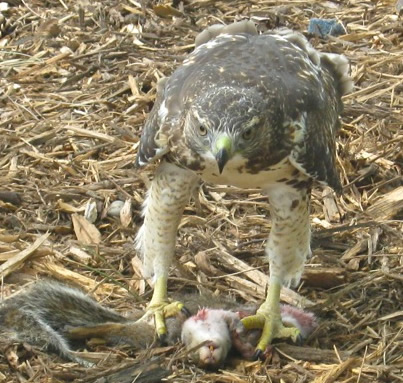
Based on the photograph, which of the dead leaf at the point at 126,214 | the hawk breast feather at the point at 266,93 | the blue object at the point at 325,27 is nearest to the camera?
the hawk breast feather at the point at 266,93

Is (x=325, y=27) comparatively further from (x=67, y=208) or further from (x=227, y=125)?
(x=227, y=125)

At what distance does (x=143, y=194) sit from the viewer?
23.7 ft

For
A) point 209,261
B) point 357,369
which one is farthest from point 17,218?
point 357,369

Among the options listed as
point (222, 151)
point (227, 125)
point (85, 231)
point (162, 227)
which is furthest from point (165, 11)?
point (222, 151)

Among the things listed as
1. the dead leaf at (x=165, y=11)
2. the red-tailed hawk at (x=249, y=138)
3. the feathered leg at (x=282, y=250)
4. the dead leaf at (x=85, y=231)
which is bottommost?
the dead leaf at (x=85, y=231)

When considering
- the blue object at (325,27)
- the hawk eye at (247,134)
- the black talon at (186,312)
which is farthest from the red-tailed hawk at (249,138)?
the blue object at (325,27)

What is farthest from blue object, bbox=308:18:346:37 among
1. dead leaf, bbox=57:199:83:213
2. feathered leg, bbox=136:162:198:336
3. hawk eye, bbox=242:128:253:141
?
hawk eye, bbox=242:128:253:141

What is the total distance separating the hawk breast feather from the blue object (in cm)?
291

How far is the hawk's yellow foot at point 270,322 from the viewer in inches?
231

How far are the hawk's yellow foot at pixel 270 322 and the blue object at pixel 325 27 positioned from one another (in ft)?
11.6

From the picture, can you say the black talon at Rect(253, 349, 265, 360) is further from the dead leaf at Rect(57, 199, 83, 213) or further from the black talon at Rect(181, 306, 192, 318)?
the dead leaf at Rect(57, 199, 83, 213)

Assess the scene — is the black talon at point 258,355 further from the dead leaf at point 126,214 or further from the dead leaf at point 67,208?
the dead leaf at point 67,208

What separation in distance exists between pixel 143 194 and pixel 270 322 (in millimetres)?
1655

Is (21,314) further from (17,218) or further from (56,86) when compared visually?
(56,86)
